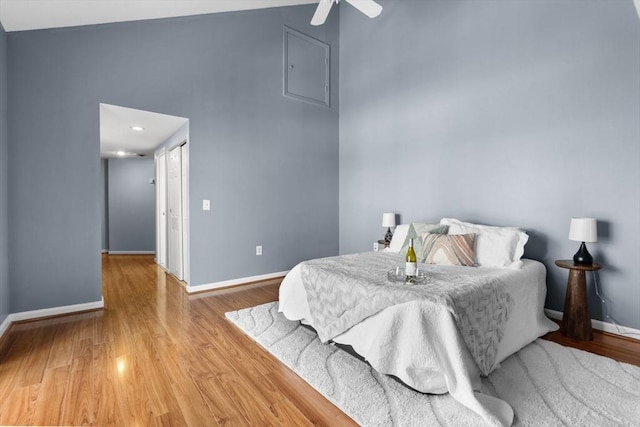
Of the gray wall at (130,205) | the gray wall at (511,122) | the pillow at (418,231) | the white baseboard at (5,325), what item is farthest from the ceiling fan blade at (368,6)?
the gray wall at (130,205)

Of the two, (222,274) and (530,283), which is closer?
(530,283)

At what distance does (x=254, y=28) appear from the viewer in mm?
3979

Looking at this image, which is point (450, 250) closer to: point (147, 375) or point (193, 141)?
point (147, 375)

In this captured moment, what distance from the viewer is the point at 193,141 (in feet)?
11.9

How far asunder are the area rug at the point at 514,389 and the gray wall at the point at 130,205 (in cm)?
516

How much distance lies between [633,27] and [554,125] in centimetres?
81

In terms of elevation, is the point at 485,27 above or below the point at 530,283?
above

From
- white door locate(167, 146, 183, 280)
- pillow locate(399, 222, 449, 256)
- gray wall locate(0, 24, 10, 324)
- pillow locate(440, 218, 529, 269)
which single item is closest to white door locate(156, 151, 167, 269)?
white door locate(167, 146, 183, 280)

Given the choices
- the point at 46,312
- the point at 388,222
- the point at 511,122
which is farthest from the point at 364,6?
the point at 46,312

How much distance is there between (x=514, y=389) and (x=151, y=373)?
2.14 metres

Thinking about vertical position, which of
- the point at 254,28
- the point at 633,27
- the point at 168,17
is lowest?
the point at 633,27

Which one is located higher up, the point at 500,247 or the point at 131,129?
the point at 131,129

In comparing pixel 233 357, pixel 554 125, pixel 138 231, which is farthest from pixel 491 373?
pixel 138 231

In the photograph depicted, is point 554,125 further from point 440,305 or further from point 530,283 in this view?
point 440,305
